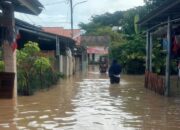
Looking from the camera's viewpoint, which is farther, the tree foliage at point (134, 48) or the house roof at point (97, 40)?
the house roof at point (97, 40)

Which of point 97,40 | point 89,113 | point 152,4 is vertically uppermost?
point 152,4

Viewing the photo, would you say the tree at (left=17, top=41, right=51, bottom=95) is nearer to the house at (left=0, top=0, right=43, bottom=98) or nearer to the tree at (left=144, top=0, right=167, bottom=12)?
the house at (left=0, top=0, right=43, bottom=98)

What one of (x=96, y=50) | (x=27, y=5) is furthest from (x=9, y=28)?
(x=96, y=50)

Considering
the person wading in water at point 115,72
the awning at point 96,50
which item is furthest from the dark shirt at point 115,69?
the awning at point 96,50

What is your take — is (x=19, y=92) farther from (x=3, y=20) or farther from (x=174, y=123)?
(x=174, y=123)

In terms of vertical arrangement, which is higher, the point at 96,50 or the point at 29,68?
the point at 96,50

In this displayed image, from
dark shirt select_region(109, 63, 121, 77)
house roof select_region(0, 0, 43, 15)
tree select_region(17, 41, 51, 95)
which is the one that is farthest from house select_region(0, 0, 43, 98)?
dark shirt select_region(109, 63, 121, 77)

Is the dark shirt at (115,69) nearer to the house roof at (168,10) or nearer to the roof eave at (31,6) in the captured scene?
the house roof at (168,10)

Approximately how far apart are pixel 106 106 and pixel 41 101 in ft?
8.67

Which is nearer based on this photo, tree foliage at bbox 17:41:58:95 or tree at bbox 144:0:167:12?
tree foliage at bbox 17:41:58:95

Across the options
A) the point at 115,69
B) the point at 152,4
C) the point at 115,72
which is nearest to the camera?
the point at 115,69

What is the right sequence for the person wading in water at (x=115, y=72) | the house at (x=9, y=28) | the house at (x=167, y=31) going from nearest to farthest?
the house at (x=9, y=28) < the house at (x=167, y=31) < the person wading in water at (x=115, y=72)

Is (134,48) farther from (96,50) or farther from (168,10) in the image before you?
(96,50)

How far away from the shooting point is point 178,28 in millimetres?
19266
